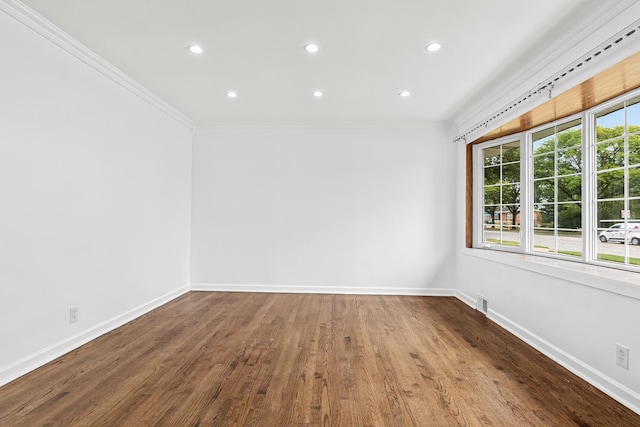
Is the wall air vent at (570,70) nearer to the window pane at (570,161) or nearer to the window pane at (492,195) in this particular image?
the window pane at (570,161)

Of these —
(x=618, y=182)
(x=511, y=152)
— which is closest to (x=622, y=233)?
(x=618, y=182)

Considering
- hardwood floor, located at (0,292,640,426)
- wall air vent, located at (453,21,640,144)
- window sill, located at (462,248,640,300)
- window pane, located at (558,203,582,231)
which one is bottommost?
hardwood floor, located at (0,292,640,426)

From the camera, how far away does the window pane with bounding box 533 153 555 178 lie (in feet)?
10.5

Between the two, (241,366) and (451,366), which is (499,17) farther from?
(241,366)

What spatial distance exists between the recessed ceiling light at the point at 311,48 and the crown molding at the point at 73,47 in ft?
6.15

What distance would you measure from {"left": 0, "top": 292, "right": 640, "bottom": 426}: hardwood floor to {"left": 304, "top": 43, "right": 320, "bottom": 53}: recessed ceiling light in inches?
99.1

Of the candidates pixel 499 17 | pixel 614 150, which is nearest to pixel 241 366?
pixel 499 17

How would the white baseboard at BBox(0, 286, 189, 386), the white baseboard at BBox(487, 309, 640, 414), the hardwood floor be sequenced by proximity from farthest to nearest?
the white baseboard at BBox(0, 286, 189, 386) < the white baseboard at BBox(487, 309, 640, 414) < the hardwood floor

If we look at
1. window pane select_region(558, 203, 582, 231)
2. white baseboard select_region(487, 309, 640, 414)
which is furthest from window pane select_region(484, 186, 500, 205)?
white baseboard select_region(487, 309, 640, 414)

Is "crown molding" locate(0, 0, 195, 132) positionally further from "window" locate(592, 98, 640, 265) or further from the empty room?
"window" locate(592, 98, 640, 265)

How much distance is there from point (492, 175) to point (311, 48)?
285 centimetres

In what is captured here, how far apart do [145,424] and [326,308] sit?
2.44 metres

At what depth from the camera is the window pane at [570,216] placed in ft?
9.39

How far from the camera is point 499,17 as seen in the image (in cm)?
220
